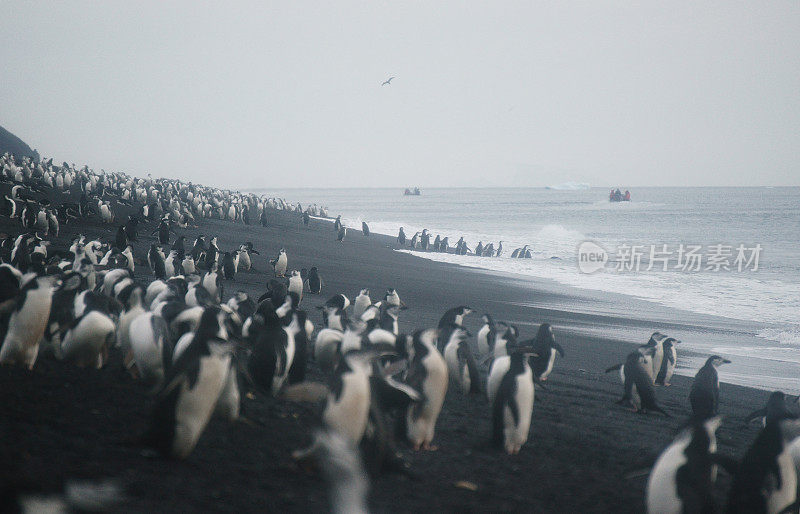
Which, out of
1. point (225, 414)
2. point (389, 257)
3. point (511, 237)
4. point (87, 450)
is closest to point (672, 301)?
point (389, 257)

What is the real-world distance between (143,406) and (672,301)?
16.1 m

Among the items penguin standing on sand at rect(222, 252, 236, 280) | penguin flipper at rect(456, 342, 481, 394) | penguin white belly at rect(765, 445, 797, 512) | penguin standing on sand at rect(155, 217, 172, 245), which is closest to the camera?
penguin white belly at rect(765, 445, 797, 512)

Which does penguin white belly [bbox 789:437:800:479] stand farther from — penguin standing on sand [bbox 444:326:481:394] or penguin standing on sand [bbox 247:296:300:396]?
penguin standing on sand [bbox 247:296:300:396]

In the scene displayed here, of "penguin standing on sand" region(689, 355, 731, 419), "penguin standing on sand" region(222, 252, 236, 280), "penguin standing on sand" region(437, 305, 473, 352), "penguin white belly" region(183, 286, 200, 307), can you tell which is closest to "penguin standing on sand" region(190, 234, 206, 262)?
"penguin standing on sand" region(222, 252, 236, 280)

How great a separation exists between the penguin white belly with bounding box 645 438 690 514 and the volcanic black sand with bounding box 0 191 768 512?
37 cm

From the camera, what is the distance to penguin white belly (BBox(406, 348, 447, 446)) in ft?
17.7

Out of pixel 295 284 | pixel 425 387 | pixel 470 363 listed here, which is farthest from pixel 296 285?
pixel 425 387

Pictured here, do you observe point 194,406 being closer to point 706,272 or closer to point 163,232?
point 163,232

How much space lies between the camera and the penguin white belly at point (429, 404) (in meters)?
5.39

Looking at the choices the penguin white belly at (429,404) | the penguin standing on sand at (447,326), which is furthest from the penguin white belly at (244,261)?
the penguin white belly at (429,404)

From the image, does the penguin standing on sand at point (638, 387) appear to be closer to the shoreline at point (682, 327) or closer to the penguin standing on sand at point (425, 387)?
the shoreline at point (682, 327)

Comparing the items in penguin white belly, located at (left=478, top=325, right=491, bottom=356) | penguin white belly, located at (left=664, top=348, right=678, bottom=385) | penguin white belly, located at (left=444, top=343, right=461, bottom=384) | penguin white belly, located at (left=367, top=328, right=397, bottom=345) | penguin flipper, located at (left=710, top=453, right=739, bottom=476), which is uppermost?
penguin white belly, located at (left=367, top=328, right=397, bottom=345)

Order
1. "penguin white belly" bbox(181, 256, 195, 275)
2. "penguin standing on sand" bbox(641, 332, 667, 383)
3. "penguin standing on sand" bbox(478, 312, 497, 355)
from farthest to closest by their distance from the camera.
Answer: "penguin white belly" bbox(181, 256, 195, 275) < "penguin standing on sand" bbox(478, 312, 497, 355) < "penguin standing on sand" bbox(641, 332, 667, 383)

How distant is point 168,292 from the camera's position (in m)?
7.43
